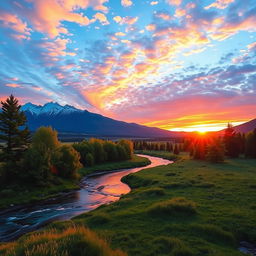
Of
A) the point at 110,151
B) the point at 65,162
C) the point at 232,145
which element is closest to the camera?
the point at 65,162

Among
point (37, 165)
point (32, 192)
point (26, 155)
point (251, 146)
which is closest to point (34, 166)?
point (37, 165)

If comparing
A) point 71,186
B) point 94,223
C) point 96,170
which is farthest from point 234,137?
point 94,223

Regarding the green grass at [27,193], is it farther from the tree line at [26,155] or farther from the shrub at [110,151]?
the shrub at [110,151]

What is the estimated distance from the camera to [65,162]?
5453 cm

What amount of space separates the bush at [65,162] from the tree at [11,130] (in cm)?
814

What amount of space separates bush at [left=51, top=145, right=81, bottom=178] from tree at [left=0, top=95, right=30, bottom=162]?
8.14 meters

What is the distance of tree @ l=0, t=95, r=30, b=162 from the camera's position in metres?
46.3

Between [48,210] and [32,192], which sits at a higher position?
[32,192]

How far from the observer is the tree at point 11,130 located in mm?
46287

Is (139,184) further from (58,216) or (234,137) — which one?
(234,137)

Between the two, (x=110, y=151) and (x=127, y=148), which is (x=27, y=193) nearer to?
(x=110, y=151)

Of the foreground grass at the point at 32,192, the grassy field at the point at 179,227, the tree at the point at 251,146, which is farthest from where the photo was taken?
the tree at the point at 251,146

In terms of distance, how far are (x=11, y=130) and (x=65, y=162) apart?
15123mm

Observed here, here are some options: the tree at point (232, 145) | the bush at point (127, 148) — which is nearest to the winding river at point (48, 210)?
the bush at point (127, 148)
